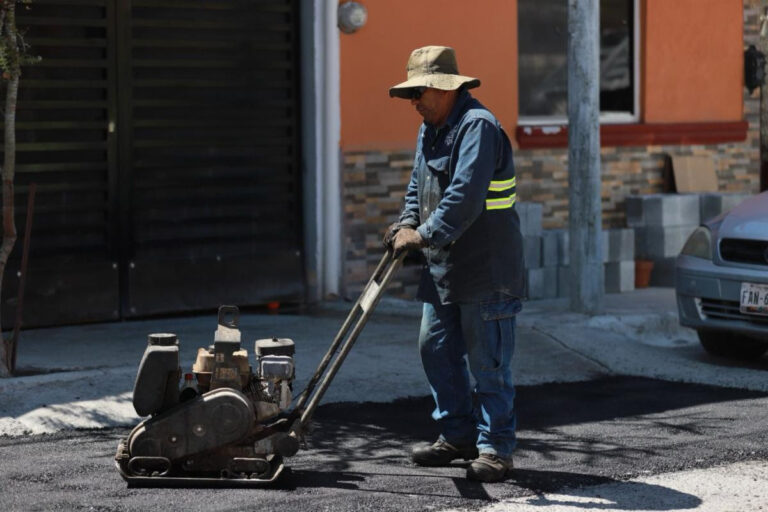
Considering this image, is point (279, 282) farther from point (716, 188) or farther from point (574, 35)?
point (716, 188)

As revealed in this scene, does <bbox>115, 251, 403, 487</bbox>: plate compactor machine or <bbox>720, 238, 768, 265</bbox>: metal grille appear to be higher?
<bbox>720, 238, 768, 265</bbox>: metal grille

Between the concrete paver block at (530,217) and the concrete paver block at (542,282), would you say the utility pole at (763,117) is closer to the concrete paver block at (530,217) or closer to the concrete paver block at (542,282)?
the concrete paver block at (542,282)

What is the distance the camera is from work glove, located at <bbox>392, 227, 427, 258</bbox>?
6.84 metres

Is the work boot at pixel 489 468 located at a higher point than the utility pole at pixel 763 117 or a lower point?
lower

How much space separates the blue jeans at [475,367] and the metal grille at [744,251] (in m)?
3.33

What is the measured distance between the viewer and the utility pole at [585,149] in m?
11.2

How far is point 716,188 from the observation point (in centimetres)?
1473

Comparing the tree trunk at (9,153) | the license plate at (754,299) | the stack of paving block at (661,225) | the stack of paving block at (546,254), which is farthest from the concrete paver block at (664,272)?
the tree trunk at (9,153)

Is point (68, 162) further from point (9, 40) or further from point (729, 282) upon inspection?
point (729, 282)

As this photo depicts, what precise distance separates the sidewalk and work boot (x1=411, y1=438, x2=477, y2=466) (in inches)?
68.5

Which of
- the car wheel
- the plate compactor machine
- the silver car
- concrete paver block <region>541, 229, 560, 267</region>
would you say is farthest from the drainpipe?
the plate compactor machine

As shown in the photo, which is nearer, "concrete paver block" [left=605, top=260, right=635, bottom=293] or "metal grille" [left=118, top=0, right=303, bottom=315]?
"metal grille" [left=118, top=0, right=303, bottom=315]

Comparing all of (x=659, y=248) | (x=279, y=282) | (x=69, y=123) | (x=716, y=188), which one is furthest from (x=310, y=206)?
(x=716, y=188)

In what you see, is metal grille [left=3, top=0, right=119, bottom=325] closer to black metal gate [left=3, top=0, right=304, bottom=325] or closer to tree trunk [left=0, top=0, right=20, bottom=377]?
black metal gate [left=3, top=0, right=304, bottom=325]
